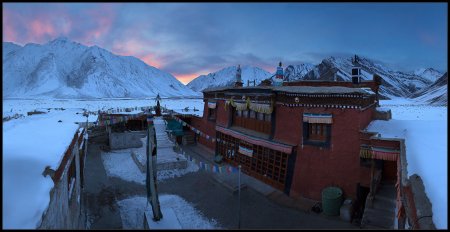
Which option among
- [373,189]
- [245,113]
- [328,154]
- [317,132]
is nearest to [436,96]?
[245,113]

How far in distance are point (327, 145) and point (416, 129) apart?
346cm

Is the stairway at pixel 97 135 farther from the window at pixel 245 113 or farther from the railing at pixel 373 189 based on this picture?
the railing at pixel 373 189

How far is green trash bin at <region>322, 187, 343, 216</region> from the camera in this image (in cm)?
1256

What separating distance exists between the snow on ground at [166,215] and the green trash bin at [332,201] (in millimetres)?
4679

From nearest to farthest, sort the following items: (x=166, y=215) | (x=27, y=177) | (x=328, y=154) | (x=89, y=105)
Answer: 1. (x=27, y=177)
2. (x=166, y=215)
3. (x=328, y=154)
4. (x=89, y=105)

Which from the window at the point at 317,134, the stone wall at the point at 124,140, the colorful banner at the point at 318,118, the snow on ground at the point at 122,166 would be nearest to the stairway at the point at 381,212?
the window at the point at 317,134

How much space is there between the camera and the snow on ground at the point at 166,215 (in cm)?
1219

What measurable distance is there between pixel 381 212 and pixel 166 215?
8243 mm

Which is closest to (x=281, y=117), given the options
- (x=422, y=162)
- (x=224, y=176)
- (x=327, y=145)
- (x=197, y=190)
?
(x=327, y=145)

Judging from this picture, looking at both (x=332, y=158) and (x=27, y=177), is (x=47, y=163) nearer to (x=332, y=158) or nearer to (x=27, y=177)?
(x=27, y=177)

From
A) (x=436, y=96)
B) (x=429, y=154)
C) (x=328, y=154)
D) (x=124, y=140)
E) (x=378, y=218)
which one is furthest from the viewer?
(x=436, y=96)

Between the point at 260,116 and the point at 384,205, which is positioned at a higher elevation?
the point at 260,116

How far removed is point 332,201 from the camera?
41.2ft

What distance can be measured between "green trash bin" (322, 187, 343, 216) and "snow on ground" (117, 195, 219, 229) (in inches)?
184
